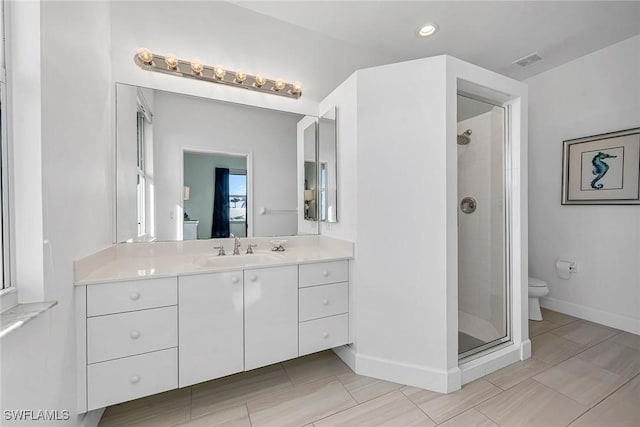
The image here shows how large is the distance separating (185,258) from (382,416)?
156 centimetres

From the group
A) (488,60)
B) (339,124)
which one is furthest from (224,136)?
(488,60)

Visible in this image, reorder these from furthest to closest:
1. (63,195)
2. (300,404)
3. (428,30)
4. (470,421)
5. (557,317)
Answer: (557,317)
(428,30)
(300,404)
(470,421)
(63,195)

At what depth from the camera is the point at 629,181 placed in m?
2.39

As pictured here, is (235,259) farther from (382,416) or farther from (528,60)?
(528,60)

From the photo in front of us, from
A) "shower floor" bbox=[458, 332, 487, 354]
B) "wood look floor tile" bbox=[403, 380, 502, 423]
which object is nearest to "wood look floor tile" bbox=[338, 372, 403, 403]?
"wood look floor tile" bbox=[403, 380, 502, 423]

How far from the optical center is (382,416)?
4.72 ft

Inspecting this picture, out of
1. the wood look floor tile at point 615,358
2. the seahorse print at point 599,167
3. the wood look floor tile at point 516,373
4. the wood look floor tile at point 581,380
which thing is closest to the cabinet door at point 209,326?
the wood look floor tile at point 516,373

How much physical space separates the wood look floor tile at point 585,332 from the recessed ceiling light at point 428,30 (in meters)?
2.92

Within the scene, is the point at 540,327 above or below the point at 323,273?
below

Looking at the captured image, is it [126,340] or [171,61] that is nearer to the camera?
[126,340]

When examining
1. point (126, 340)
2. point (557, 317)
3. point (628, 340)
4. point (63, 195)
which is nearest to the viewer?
point (63, 195)

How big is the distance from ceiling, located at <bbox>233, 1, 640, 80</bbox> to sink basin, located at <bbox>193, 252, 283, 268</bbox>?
195 cm

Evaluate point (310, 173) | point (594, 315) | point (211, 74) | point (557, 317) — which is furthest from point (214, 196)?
point (594, 315)

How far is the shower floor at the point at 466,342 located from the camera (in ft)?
5.92
